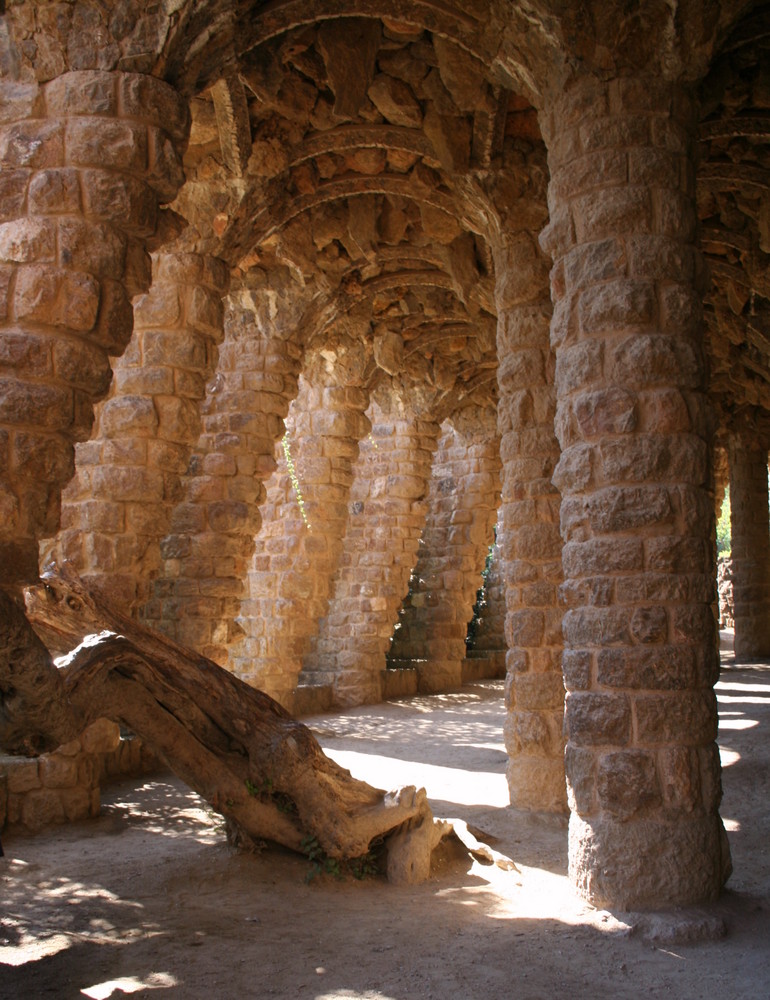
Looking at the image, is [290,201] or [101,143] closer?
[101,143]

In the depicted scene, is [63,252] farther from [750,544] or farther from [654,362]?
[750,544]

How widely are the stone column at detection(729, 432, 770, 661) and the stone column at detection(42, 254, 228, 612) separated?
1168 cm

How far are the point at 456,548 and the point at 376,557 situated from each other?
2364 millimetres

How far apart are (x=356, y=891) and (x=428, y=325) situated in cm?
926

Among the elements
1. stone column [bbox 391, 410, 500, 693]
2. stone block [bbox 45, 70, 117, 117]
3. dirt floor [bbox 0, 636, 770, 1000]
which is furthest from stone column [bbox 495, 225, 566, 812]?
stone column [bbox 391, 410, 500, 693]

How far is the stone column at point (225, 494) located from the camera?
393 inches

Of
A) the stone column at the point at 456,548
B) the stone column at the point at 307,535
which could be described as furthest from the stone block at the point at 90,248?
the stone column at the point at 456,548

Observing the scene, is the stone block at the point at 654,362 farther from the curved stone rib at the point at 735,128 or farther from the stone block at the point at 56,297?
the curved stone rib at the point at 735,128

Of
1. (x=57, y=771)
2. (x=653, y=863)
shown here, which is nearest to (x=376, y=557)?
(x=57, y=771)

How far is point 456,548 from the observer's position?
17156 mm

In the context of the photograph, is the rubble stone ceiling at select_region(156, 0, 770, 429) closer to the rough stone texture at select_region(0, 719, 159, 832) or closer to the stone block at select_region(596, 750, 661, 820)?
the stone block at select_region(596, 750, 661, 820)

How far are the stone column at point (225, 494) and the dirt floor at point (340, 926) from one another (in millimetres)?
3318

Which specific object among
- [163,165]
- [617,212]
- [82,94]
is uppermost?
[82,94]

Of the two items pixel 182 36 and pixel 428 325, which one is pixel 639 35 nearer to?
pixel 182 36
